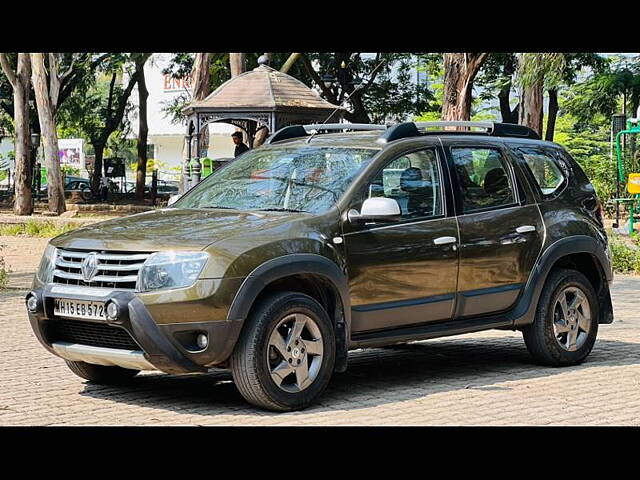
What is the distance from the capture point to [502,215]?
9.30 meters

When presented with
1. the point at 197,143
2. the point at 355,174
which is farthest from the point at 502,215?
the point at 197,143

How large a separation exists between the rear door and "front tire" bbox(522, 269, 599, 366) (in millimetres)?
326

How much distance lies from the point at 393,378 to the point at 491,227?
53.8 inches

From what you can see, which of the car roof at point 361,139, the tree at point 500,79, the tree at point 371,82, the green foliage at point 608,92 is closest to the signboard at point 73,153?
the tree at point 371,82

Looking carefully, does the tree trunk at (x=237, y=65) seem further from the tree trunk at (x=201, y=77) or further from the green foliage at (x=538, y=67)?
the green foliage at (x=538, y=67)

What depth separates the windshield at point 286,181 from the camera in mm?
8438

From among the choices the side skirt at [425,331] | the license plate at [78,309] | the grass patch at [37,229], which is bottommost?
the grass patch at [37,229]

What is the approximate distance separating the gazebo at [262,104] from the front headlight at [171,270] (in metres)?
12.8

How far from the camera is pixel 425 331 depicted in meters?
8.70

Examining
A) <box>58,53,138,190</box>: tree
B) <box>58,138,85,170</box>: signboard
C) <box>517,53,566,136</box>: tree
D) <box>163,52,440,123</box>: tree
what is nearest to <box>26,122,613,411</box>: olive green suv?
<box>517,53,566,136</box>: tree

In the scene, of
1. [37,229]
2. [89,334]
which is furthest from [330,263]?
[37,229]

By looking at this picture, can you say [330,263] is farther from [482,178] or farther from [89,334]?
[482,178]

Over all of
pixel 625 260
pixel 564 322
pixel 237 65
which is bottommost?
pixel 625 260

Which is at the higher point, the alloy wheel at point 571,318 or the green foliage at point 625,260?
the alloy wheel at point 571,318
